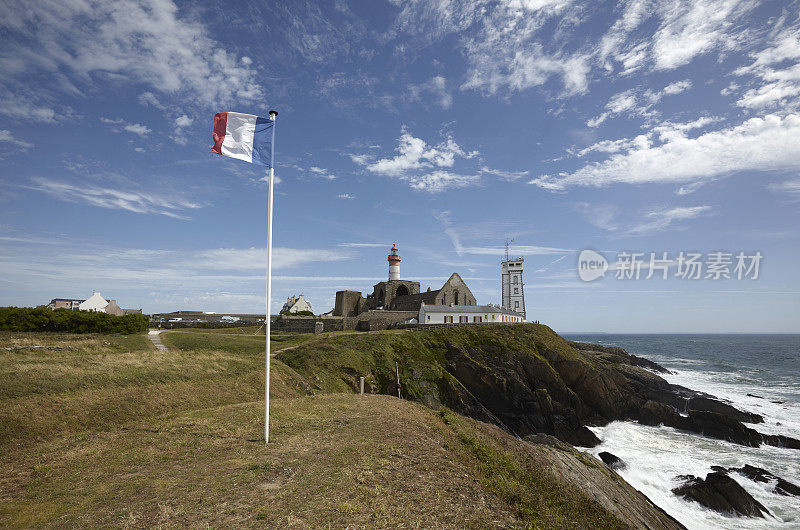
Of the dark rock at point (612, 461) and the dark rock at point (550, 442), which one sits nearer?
the dark rock at point (550, 442)

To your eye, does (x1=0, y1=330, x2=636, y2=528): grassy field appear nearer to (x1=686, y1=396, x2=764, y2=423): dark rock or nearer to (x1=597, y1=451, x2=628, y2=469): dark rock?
(x1=597, y1=451, x2=628, y2=469): dark rock

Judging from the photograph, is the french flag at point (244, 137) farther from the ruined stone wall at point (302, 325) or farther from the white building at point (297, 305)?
the white building at point (297, 305)

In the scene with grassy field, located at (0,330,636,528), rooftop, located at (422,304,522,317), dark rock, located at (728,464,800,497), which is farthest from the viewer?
rooftop, located at (422,304,522,317)

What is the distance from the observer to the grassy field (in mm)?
8281

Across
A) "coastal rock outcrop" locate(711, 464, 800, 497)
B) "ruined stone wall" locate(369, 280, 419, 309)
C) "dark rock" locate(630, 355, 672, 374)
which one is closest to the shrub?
"ruined stone wall" locate(369, 280, 419, 309)

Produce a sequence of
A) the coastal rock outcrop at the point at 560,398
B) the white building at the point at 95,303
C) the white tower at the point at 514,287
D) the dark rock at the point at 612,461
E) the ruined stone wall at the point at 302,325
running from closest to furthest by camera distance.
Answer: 1. the dark rock at the point at 612,461
2. the coastal rock outcrop at the point at 560,398
3. the ruined stone wall at the point at 302,325
4. the white building at the point at 95,303
5. the white tower at the point at 514,287

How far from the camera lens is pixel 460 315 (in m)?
62.4

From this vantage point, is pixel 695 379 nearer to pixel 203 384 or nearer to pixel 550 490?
pixel 550 490

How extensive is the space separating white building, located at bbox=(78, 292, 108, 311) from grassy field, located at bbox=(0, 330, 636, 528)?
5444cm

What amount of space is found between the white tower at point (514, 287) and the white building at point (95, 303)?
257 feet

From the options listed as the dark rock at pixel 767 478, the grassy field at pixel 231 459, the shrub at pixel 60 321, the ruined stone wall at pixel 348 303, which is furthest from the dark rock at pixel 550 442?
the ruined stone wall at pixel 348 303

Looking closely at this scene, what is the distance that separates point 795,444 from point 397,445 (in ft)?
129

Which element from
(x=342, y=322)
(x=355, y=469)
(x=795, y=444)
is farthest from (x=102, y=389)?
(x=795, y=444)

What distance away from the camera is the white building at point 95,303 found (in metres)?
65.5
